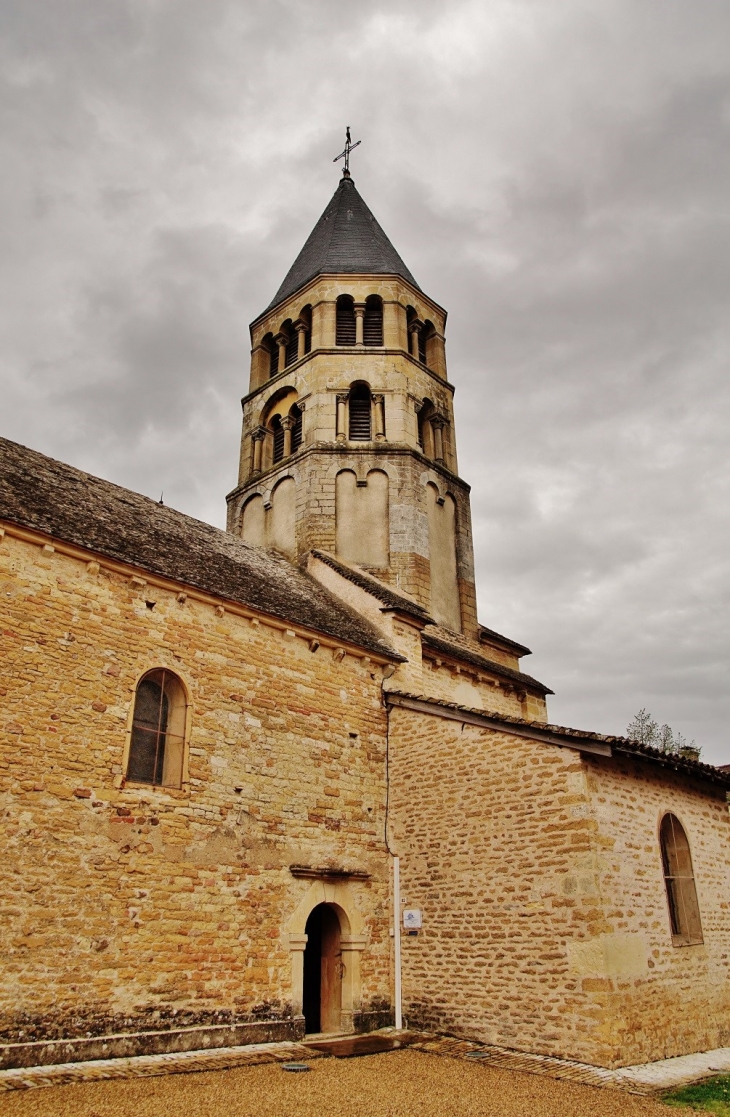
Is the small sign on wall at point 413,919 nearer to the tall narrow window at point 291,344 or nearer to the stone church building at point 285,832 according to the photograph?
the stone church building at point 285,832

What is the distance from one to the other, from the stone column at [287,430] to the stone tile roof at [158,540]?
3.98m

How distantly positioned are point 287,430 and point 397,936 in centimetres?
1199

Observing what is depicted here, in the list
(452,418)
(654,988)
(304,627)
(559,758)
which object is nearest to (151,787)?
(304,627)

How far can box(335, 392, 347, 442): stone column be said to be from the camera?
58.9 feet

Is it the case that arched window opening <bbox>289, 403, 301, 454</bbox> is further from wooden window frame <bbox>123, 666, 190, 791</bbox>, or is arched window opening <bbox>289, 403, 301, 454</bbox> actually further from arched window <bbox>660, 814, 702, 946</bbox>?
arched window <bbox>660, 814, 702, 946</bbox>

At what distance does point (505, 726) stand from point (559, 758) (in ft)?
3.12

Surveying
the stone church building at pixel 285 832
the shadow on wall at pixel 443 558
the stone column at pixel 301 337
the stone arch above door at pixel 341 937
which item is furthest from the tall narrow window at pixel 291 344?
the stone arch above door at pixel 341 937

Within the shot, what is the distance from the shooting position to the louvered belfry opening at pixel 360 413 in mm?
18281

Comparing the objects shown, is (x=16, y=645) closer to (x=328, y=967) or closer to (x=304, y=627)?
(x=304, y=627)

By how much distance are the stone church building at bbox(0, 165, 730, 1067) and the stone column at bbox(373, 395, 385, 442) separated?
5.21m

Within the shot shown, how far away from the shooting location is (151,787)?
913 cm

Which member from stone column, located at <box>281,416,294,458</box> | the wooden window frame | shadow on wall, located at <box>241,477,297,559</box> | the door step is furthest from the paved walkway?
stone column, located at <box>281,416,294,458</box>

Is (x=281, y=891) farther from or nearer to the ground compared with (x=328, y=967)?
farther from the ground

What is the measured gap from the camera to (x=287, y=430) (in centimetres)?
1898
